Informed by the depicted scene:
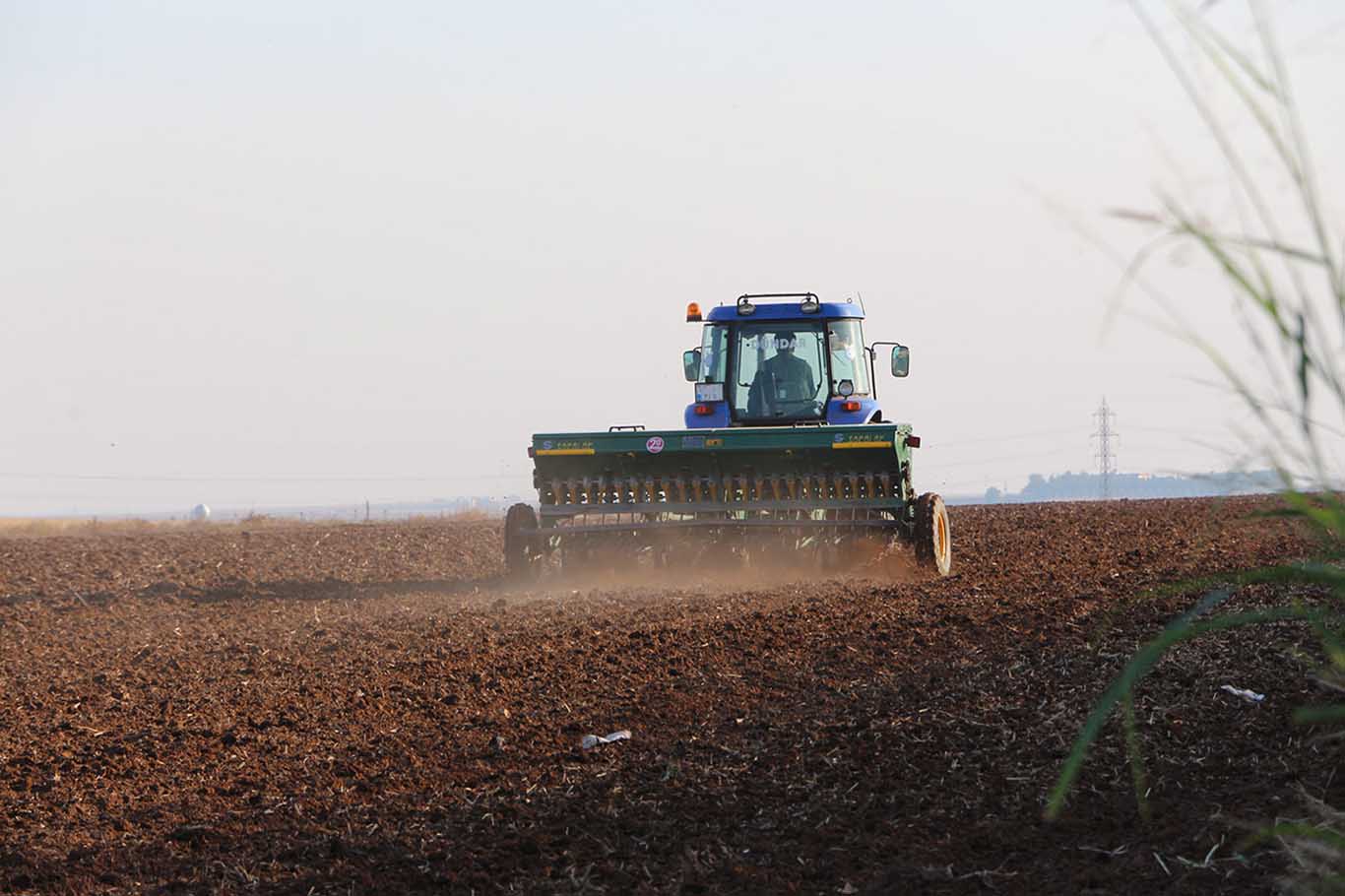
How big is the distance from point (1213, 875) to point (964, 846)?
0.73m

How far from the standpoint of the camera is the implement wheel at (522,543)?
13195 millimetres

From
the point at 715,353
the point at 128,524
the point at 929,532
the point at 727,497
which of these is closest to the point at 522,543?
the point at 727,497

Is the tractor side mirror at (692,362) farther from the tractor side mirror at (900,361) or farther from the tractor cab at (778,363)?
the tractor side mirror at (900,361)

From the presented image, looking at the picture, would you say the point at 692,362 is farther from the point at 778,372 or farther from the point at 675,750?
the point at 675,750

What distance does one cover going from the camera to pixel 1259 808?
4207mm

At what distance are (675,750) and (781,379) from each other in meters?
9.12

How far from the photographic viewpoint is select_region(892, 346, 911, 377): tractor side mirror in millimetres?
13177

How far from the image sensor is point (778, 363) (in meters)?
14.6

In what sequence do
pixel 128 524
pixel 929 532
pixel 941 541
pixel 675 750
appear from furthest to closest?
pixel 128 524 < pixel 941 541 < pixel 929 532 < pixel 675 750

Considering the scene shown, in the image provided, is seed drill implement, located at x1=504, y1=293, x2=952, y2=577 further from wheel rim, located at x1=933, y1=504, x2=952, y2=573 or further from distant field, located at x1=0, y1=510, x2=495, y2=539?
distant field, located at x1=0, y1=510, x2=495, y2=539

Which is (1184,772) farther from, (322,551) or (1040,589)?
(322,551)

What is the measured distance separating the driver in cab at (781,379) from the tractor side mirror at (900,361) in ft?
4.42

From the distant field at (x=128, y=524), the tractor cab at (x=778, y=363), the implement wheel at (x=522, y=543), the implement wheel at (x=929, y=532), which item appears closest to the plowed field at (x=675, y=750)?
the implement wheel at (x=929, y=532)

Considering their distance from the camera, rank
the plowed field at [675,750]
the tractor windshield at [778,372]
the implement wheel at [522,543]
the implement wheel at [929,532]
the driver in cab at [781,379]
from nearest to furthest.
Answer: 1. the plowed field at [675,750]
2. the implement wheel at [929,532]
3. the implement wheel at [522,543]
4. the tractor windshield at [778,372]
5. the driver in cab at [781,379]
